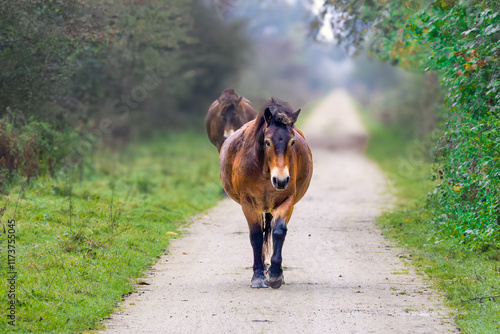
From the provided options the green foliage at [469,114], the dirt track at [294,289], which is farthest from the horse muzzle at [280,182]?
the green foliage at [469,114]

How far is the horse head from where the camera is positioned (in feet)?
23.0

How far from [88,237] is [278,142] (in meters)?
3.45

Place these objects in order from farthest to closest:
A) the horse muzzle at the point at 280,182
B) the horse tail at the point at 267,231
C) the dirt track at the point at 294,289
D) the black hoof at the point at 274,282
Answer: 1. the horse tail at the point at 267,231
2. the black hoof at the point at 274,282
3. the horse muzzle at the point at 280,182
4. the dirt track at the point at 294,289

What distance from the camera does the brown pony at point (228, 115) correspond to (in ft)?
45.2

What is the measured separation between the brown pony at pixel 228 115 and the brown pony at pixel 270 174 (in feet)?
17.5

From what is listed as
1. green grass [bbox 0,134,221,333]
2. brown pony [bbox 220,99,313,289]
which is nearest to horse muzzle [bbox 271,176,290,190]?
brown pony [bbox 220,99,313,289]

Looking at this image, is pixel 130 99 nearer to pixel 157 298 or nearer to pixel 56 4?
pixel 56 4

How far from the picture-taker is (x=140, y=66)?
19.2 metres

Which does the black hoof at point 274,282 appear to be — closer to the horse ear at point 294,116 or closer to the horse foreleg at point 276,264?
the horse foreleg at point 276,264

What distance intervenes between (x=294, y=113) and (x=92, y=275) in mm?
2870

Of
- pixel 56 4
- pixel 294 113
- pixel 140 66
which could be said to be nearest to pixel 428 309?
pixel 294 113

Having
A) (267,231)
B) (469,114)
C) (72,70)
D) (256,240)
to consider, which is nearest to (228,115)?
(72,70)

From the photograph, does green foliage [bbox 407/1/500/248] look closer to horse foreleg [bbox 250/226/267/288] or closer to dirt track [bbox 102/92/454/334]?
dirt track [bbox 102/92/454/334]

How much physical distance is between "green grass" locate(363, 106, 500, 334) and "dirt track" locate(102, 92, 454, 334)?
0.21 meters
